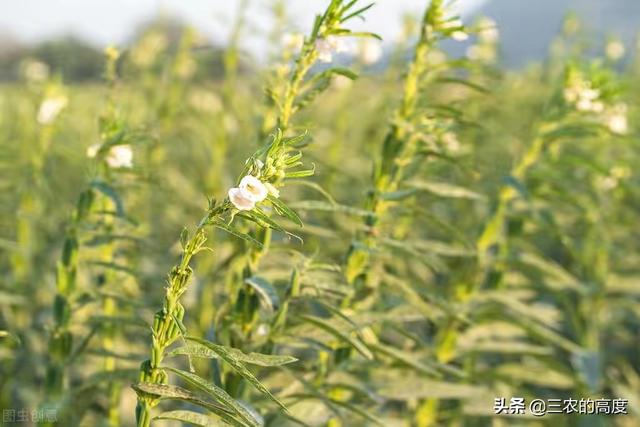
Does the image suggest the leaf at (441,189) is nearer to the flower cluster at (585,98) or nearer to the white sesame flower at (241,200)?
the flower cluster at (585,98)

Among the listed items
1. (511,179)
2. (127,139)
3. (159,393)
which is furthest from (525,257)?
(159,393)

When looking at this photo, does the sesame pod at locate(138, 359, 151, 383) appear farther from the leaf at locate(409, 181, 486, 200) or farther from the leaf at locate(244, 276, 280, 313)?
the leaf at locate(409, 181, 486, 200)

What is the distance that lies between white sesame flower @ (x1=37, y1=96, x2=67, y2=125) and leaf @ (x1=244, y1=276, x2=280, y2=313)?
69.5 inches

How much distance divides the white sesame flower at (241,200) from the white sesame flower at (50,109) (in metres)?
2.10

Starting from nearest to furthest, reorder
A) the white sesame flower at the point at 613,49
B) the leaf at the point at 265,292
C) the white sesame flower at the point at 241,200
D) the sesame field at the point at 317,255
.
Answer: the white sesame flower at the point at 241,200, the leaf at the point at 265,292, the sesame field at the point at 317,255, the white sesame flower at the point at 613,49

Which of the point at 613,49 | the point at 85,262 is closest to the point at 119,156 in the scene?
the point at 85,262

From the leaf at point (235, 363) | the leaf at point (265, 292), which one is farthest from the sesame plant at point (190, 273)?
the leaf at point (265, 292)

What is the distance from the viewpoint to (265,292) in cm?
170

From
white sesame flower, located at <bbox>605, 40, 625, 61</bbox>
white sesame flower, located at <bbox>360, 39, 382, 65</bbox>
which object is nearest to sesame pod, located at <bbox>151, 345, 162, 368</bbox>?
white sesame flower, located at <bbox>360, 39, 382, 65</bbox>

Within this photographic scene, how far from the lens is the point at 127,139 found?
2.15m

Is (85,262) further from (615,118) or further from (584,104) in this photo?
(615,118)

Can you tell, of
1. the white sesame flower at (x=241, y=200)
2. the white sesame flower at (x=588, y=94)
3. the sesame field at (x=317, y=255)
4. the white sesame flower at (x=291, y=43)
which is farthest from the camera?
the white sesame flower at (x=588, y=94)

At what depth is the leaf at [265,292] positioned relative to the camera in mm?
1688

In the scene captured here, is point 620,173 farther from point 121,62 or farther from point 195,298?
point 121,62
